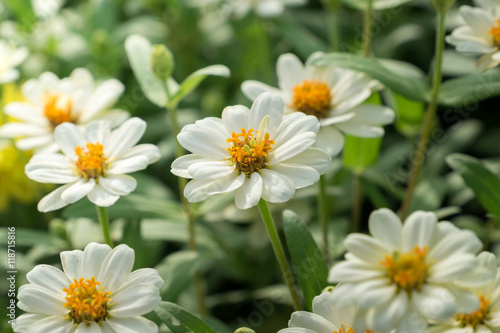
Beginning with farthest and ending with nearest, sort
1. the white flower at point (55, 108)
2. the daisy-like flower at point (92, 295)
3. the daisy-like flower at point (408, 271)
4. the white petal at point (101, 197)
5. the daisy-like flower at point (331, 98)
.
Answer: the white flower at point (55, 108)
the daisy-like flower at point (331, 98)
the white petal at point (101, 197)
the daisy-like flower at point (92, 295)
the daisy-like flower at point (408, 271)

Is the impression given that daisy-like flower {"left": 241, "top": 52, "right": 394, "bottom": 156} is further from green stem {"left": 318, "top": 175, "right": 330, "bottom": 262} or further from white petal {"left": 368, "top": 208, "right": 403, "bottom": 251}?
white petal {"left": 368, "top": 208, "right": 403, "bottom": 251}

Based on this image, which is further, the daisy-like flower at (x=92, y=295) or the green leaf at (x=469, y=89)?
the green leaf at (x=469, y=89)

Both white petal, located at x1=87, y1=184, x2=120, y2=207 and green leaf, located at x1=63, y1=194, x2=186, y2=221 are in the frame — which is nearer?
white petal, located at x1=87, y1=184, x2=120, y2=207

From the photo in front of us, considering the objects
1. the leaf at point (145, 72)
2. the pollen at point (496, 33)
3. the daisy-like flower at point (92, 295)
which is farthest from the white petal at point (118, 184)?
the pollen at point (496, 33)

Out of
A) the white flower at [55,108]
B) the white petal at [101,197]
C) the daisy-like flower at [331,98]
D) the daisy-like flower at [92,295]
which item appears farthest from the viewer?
the white flower at [55,108]

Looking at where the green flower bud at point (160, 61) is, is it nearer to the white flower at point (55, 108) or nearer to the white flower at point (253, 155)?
the white flower at point (55, 108)

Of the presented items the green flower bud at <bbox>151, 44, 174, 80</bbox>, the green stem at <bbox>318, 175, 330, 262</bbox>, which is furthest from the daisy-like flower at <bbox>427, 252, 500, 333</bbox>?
the green flower bud at <bbox>151, 44, 174, 80</bbox>

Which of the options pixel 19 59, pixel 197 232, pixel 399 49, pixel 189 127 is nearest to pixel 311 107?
pixel 189 127

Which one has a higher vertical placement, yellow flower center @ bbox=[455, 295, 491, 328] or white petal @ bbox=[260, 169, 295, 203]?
white petal @ bbox=[260, 169, 295, 203]
